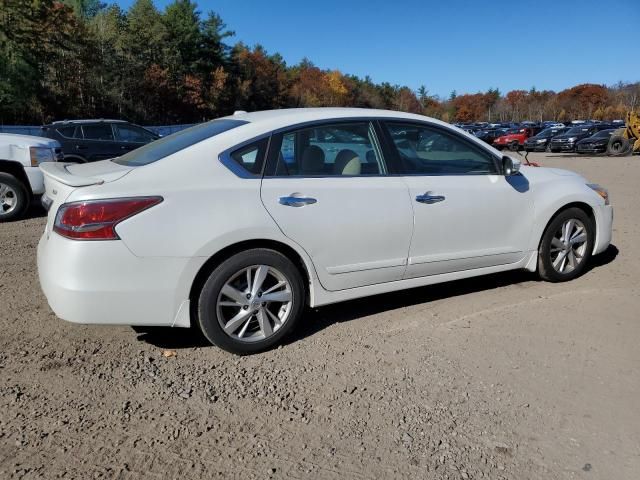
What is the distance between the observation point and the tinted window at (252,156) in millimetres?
3494

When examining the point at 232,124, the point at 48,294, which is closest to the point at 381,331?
the point at 232,124

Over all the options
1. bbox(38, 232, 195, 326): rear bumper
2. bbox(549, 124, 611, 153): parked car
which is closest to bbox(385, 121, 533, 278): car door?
bbox(38, 232, 195, 326): rear bumper

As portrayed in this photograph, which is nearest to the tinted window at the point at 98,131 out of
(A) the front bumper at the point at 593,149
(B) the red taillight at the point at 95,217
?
(B) the red taillight at the point at 95,217

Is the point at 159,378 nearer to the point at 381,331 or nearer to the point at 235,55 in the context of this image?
the point at 381,331

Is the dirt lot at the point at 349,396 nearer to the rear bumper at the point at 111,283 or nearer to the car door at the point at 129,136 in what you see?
the rear bumper at the point at 111,283

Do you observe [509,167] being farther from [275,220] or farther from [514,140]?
[514,140]

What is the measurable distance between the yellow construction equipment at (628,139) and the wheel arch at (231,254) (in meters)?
27.4

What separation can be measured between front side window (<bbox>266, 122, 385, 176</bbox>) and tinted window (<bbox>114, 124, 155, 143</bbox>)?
11.3 m

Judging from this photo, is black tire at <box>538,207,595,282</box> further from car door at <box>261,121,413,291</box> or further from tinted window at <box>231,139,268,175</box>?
tinted window at <box>231,139,268,175</box>

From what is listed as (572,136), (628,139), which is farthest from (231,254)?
(572,136)

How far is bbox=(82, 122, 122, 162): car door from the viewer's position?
13367 mm

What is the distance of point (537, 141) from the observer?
3356 centimetres

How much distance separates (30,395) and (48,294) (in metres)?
0.62

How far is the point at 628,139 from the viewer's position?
2633 cm
